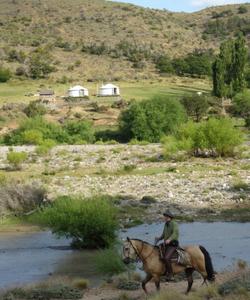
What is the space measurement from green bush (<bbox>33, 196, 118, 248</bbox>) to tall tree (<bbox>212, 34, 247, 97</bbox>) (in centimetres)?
5971

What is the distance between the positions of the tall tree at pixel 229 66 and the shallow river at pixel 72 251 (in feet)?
182

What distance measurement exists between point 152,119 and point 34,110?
20.3 metres

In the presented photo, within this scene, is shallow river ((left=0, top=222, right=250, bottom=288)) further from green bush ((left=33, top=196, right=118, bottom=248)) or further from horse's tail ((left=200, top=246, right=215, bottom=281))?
horse's tail ((left=200, top=246, right=215, bottom=281))

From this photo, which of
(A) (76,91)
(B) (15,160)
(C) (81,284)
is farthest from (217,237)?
(A) (76,91)

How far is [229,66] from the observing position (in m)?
84.6

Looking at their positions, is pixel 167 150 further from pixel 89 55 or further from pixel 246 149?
pixel 89 55

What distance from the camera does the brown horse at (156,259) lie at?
1603 centimetres

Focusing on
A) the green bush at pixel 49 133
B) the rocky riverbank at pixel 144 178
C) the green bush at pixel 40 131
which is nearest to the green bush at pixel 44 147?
the rocky riverbank at pixel 144 178

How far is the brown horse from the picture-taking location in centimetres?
1603

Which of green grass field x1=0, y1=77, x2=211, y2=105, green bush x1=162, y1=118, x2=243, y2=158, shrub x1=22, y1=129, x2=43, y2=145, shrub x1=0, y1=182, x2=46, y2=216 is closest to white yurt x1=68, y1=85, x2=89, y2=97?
green grass field x1=0, y1=77, x2=211, y2=105

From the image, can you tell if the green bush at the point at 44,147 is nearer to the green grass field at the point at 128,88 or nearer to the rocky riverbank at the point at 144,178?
the rocky riverbank at the point at 144,178

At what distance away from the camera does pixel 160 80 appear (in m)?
111

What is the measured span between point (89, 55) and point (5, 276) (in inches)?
4166

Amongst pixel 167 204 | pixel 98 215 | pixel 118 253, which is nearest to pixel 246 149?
pixel 167 204
